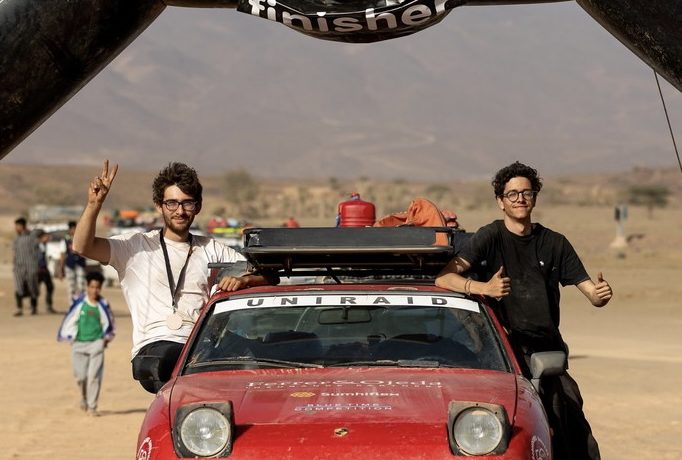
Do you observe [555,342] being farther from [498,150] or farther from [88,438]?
[498,150]

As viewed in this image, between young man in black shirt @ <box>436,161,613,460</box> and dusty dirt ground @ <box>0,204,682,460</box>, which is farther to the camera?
dusty dirt ground @ <box>0,204,682,460</box>

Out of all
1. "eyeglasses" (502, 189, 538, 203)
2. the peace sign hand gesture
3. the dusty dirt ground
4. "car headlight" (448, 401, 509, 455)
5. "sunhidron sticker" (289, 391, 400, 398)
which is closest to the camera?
"car headlight" (448, 401, 509, 455)

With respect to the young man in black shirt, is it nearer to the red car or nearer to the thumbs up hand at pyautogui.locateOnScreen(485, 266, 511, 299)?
the red car

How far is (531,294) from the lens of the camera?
24.0ft

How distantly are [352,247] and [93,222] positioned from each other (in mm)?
1403

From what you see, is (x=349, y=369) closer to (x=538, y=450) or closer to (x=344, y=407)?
(x=344, y=407)

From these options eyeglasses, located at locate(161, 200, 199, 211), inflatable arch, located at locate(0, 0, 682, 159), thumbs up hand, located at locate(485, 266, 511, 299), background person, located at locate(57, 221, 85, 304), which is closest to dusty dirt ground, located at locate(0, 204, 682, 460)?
background person, located at locate(57, 221, 85, 304)

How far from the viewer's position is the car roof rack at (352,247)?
6637 mm

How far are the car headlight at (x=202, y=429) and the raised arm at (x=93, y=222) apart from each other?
5.71 ft

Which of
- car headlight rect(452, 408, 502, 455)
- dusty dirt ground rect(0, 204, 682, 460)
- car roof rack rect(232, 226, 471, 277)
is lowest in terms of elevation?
dusty dirt ground rect(0, 204, 682, 460)

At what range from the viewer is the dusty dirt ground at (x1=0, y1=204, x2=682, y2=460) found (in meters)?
11.5

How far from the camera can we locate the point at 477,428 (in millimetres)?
5422

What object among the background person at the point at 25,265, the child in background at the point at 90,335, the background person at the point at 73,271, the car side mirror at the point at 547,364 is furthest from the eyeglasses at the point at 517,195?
the background person at the point at 25,265

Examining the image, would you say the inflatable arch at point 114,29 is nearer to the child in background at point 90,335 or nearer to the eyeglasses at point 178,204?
the eyeglasses at point 178,204
